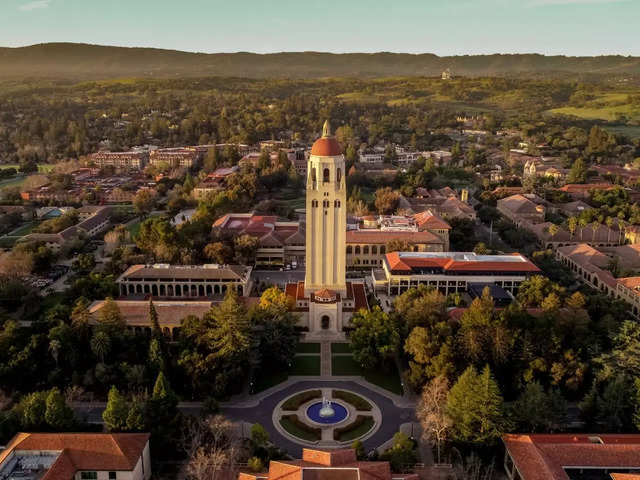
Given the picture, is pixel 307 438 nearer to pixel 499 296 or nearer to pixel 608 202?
pixel 499 296

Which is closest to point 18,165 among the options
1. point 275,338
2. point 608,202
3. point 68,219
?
point 68,219

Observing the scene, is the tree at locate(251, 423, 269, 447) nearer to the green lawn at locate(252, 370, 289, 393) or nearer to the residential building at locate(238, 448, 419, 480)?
the residential building at locate(238, 448, 419, 480)

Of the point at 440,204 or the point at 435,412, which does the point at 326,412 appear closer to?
the point at 435,412

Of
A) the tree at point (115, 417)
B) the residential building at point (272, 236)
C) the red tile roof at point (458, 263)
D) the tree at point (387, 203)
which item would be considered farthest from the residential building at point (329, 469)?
the tree at point (387, 203)

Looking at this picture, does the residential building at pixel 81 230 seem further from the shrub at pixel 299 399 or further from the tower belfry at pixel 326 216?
the shrub at pixel 299 399

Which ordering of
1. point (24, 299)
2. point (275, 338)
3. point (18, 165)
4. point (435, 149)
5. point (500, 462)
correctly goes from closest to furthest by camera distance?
point (500, 462)
point (275, 338)
point (24, 299)
point (18, 165)
point (435, 149)
